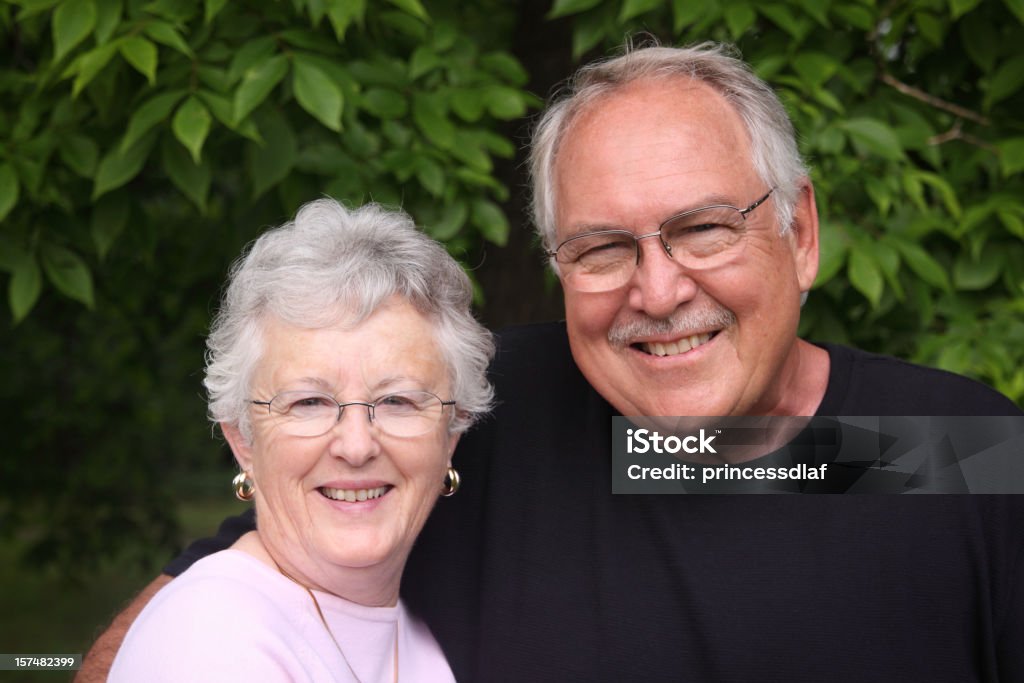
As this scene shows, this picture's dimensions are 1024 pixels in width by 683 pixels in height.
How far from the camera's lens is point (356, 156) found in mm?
2631

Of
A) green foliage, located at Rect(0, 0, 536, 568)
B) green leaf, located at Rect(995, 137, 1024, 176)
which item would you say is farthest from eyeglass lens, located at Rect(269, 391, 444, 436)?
green leaf, located at Rect(995, 137, 1024, 176)

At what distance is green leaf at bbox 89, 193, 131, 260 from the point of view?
2.64 meters

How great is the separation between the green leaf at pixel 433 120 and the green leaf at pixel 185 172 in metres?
0.52

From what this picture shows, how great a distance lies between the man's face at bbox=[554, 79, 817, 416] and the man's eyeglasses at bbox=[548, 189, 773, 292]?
1 cm

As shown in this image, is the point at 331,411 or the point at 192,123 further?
the point at 192,123

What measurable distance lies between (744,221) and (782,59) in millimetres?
770

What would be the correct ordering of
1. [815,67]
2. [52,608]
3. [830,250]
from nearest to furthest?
[830,250], [815,67], [52,608]

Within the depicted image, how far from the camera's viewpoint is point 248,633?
184 centimetres

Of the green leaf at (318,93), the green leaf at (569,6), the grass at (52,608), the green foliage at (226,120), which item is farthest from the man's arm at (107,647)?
the grass at (52,608)

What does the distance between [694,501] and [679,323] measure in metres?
0.37

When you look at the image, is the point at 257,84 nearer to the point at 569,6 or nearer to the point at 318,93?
the point at 318,93

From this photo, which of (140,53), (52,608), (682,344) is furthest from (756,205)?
(52,608)

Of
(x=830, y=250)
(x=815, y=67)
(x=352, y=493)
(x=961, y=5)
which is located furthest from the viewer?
(x=815, y=67)

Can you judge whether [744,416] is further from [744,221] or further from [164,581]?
[164,581]
